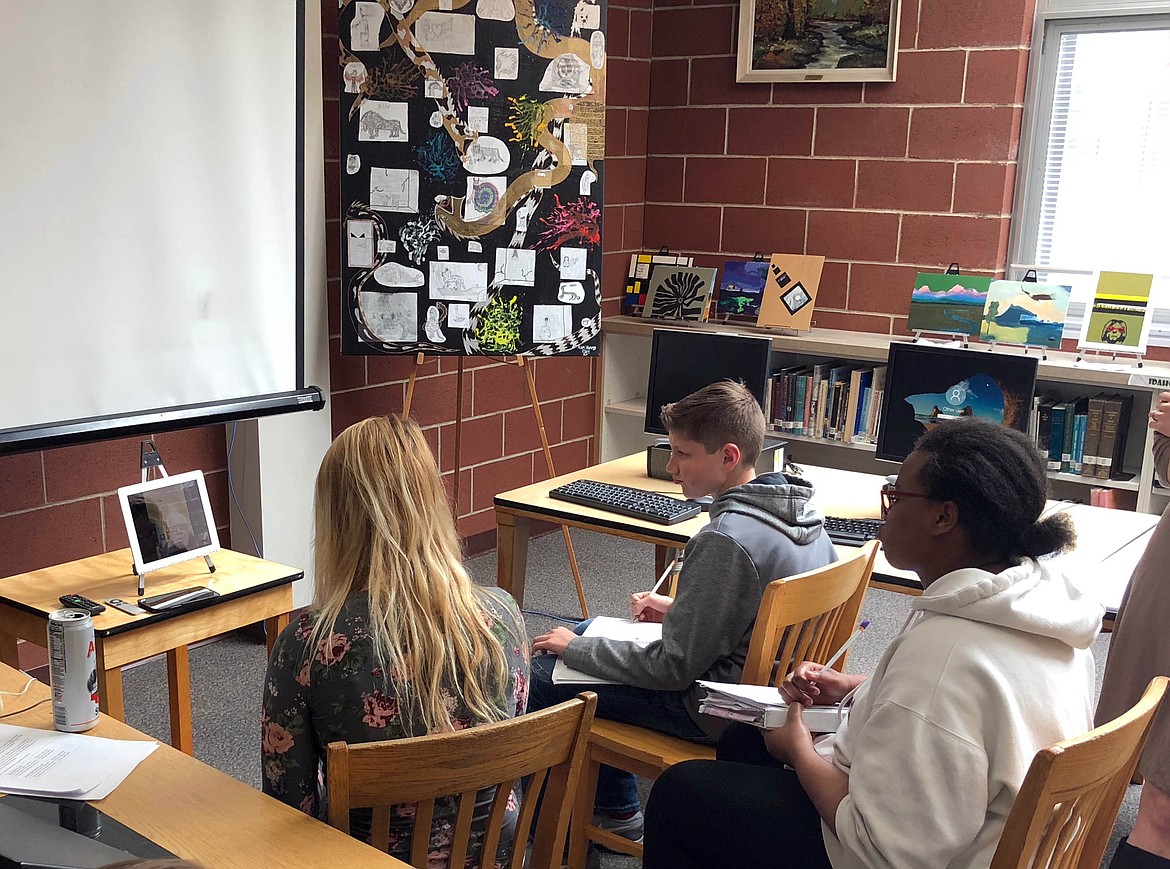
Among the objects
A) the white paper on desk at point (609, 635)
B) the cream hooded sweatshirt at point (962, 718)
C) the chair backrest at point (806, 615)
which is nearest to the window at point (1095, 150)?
the chair backrest at point (806, 615)

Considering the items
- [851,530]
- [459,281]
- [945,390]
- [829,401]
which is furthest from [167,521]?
[829,401]

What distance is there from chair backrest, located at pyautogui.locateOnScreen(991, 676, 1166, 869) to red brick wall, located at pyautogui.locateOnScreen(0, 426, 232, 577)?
275 cm

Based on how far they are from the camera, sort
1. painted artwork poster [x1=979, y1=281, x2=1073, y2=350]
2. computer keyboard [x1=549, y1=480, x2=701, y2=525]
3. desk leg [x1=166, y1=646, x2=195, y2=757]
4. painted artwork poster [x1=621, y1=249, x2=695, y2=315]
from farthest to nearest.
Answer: painted artwork poster [x1=621, y1=249, x2=695, y2=315] < painted artwork poster [x1=979, y1=281, x2=1073, y2=350] < computer keyboard [x1=549, y1=480, x2=701, y2=525] < desk leg [x1=166, y1=646, x2=195, y2=757]

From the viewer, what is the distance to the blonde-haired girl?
1.51 meters

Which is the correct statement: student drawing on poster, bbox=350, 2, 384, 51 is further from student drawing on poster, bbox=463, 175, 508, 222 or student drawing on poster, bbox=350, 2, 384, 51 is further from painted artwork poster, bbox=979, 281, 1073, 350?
painted artwork poster, bbox=979, 281, 1073, 350

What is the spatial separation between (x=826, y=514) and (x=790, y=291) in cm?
196

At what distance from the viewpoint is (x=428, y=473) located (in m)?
1.68

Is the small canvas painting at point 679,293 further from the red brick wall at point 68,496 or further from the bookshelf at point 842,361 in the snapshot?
the red brick wall at point 68,496

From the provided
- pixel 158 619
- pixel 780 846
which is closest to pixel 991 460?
pixel 780 846

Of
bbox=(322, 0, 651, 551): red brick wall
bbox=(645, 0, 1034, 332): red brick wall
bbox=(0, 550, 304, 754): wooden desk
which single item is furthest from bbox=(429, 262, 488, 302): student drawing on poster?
bbox=(645, 0, 1034, 332): red brick wall

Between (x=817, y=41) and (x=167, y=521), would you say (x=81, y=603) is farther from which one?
(x=817, y=41)

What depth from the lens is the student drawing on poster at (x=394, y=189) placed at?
3438 millimetres

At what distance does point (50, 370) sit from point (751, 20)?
3.33 m

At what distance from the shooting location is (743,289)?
4.83m
